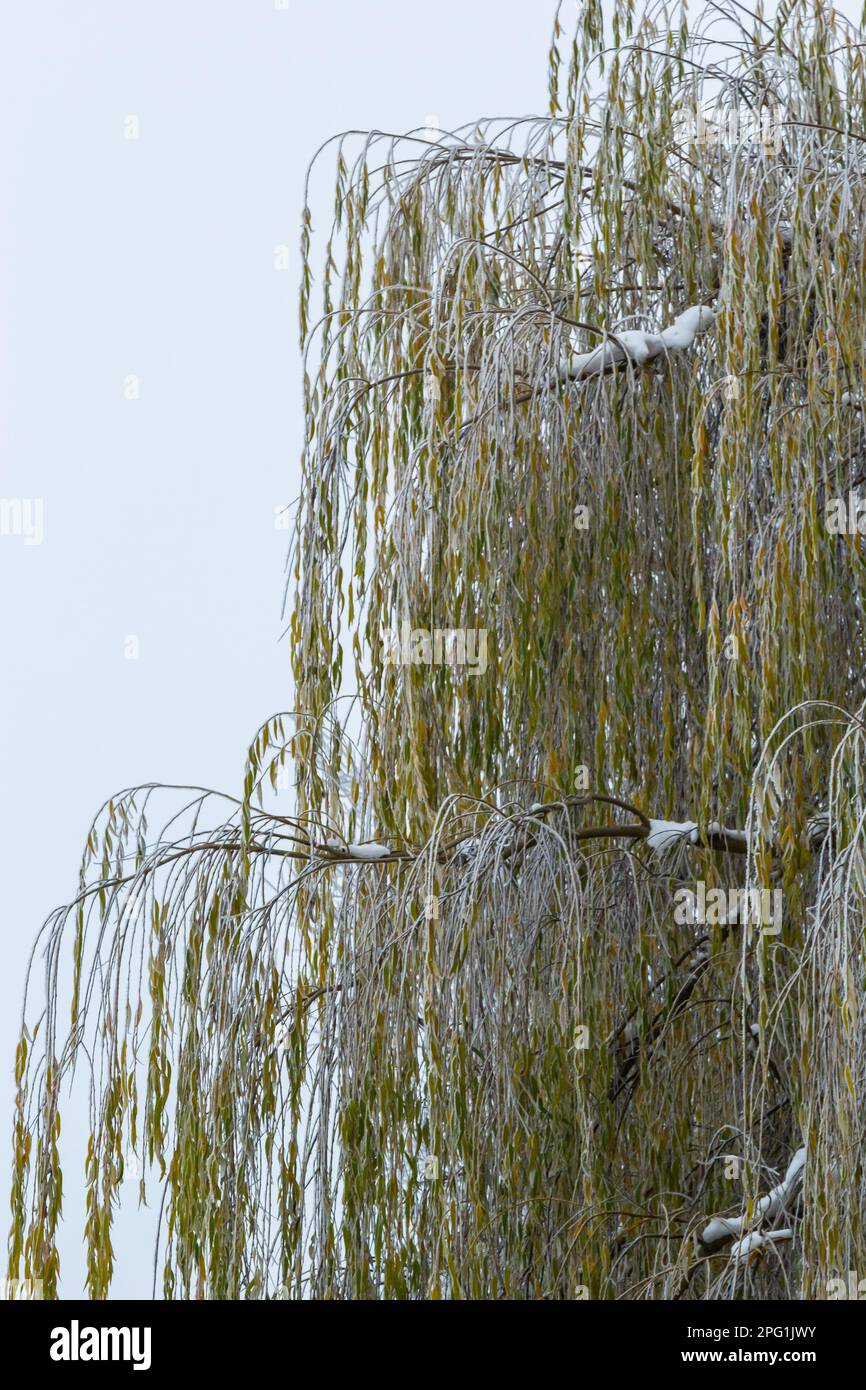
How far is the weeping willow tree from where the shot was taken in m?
2.73

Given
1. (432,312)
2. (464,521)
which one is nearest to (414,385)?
(432,312)

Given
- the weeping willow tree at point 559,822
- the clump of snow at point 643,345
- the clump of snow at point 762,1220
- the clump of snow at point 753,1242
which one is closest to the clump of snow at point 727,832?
the weeping willow tree at point 559,822

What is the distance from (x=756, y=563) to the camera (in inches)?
109

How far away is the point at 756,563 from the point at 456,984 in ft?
2.73

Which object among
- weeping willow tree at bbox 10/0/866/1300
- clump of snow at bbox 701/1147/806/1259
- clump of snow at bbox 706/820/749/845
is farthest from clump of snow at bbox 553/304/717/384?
clump of snow at bbox 701/1147/806/1259

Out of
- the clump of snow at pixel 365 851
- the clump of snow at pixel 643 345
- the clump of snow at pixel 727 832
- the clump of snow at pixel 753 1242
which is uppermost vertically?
the clump of snow at pixel 643 345

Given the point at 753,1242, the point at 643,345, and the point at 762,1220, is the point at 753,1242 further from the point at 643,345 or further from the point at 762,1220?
the point at 643,345

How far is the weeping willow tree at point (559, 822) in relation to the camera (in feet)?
8.95

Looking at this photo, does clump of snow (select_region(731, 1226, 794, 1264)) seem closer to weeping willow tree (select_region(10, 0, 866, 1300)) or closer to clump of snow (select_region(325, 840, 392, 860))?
weeping willow tree (select_region(10, 0, 866, 1300))

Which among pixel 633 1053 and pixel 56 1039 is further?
pixel 633 1053

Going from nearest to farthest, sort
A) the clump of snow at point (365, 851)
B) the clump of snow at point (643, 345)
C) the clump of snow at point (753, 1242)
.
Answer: the clump of snow at point (753, 1242) → the clump of snow at point (365, 851) → the clump of snow at point (643, 345)

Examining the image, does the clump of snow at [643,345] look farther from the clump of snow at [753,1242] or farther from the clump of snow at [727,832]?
the clump of snow at [753,1242]

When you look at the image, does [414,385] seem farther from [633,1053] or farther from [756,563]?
[633,1053]
